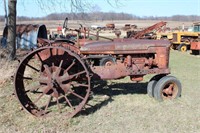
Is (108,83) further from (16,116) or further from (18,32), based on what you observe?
(18,32)

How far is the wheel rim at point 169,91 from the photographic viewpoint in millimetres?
6060

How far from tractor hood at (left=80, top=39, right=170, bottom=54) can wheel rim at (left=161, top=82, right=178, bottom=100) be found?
0.79 meters

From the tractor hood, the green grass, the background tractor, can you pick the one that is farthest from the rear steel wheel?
the tractor hood

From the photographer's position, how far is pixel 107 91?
22.7 ft

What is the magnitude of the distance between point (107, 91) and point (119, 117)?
188 centimetres

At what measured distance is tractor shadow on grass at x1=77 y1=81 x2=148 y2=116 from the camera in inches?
220

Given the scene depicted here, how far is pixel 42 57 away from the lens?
550cm

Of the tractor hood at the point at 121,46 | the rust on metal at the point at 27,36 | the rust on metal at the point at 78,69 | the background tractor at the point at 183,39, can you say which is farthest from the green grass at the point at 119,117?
the background tractor at the point at 183,39

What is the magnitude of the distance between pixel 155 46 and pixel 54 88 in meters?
2.20

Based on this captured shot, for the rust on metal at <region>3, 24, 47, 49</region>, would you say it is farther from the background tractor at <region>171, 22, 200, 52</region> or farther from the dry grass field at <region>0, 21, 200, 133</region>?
the background tractor at <region>171, 22, 200, 52</region>

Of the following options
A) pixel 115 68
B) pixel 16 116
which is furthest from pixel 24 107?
pixel 115 68

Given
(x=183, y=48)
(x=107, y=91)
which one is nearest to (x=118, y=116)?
(x=107, y=91)

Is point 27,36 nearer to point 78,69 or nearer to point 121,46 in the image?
Result: point 78,69

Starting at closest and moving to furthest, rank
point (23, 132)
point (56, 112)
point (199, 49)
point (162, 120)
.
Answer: point (23, 132), point (162, 120), point (56, 112), point (199, 49)
